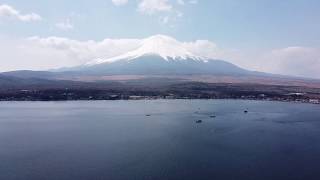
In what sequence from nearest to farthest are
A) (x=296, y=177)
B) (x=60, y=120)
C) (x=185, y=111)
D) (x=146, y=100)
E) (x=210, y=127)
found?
(x=296, y=177) < (x=210, y=127) < (x=60, y=120) < (x=185, y=111) < (x=146, y=100)

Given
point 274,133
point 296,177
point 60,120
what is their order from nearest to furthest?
A: 1. point 296,177
2. point 274,133
3. point 60,120

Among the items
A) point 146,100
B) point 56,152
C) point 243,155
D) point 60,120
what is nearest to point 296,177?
point 243,155

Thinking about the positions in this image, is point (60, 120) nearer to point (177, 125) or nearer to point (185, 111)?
point (177, 125)

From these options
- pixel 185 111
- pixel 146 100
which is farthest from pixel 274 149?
pixel 146 100

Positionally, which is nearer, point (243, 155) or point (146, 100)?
point (243, 155)

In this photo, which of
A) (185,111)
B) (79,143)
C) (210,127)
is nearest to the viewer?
(79,143)

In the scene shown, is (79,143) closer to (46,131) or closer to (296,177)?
(46,131)
